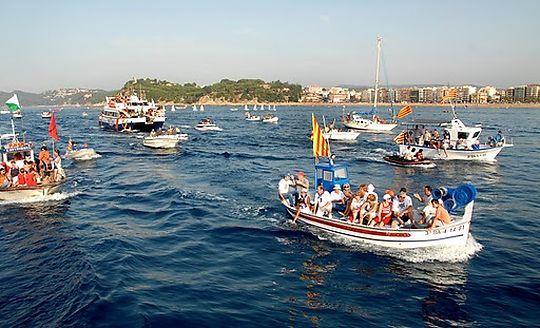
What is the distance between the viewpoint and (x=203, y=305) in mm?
14219

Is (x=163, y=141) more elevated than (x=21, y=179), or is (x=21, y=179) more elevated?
(x=21, y=179)

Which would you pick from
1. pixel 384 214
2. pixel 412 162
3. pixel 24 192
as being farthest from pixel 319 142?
pixel 412 162

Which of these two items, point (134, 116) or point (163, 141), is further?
point (134, 116)

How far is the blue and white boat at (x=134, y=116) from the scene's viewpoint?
7394 centimetres

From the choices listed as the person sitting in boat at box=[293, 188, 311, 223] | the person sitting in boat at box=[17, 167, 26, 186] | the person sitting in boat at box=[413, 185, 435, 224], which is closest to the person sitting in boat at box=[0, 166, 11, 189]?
the person sitting in boat at box=[17, 167, 26, 186]

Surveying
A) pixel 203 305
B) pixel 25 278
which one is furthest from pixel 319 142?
pixel 25 278

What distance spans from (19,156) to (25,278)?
49.4ft

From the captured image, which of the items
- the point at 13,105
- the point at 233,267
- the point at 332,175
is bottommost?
the point at 233,267

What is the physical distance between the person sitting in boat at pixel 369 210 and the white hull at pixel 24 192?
1925 cm

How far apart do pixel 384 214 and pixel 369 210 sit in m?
0.66

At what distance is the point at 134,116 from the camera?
75938 mm

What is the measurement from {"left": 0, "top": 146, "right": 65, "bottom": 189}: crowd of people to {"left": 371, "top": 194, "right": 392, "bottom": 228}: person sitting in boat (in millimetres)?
19971

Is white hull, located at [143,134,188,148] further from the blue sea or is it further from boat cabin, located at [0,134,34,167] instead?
boat cabin, located at [0,134,34,167]

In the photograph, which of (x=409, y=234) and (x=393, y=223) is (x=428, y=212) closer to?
(x=409, y=234)
